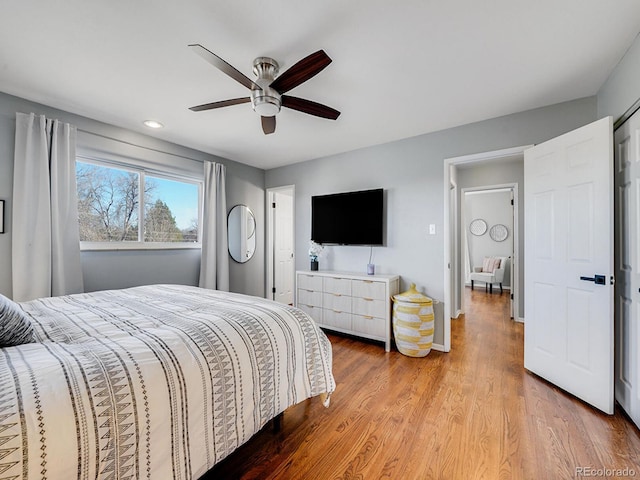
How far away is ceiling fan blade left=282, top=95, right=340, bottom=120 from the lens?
1990 millimetres

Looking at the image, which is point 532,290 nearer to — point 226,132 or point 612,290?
point 612,290

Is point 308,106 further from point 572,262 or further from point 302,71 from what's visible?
point 572,262

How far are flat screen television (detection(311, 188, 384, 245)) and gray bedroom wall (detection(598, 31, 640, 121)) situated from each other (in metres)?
2.01

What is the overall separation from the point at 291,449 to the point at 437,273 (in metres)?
2.29

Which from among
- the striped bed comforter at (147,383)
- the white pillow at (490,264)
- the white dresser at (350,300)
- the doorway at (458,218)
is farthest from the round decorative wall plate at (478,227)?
the striped bed comforter at (147,383)

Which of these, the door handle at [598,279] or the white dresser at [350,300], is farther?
the white dresser at [350,300]

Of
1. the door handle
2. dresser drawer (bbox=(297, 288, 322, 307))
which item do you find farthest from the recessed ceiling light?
the door handle

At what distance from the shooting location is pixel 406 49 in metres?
1.79

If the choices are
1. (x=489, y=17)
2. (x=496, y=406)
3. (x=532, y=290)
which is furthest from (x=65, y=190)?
(x=532, y=290)

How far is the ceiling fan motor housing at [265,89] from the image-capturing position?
1.86 meters

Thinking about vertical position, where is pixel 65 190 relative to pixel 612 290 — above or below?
above

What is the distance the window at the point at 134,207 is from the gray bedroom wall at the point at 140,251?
178 mm

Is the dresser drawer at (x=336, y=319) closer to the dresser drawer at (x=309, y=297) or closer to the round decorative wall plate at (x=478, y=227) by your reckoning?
the dresser drawer at (x=309, y=297)

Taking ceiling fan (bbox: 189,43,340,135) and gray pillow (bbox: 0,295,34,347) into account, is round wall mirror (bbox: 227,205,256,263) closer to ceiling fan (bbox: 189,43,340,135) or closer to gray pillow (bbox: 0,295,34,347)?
ceiling fan (bbox: 189,43,340,135)
